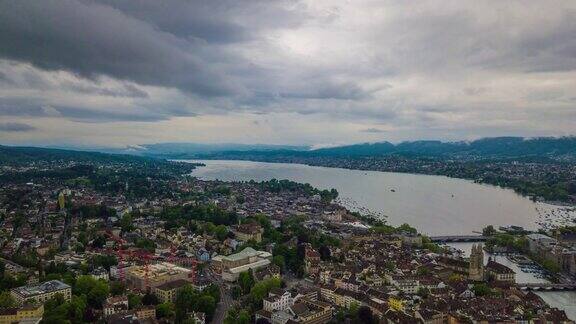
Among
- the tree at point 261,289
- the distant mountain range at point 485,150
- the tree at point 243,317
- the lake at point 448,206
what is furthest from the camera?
the distant mountain range at point 485,150

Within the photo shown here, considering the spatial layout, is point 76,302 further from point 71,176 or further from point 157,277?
point 71,176

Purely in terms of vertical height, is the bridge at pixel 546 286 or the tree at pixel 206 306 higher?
the tree at pixel 206 306

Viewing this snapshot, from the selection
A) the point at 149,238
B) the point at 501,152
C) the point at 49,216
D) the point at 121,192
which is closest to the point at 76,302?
the point at 149,238

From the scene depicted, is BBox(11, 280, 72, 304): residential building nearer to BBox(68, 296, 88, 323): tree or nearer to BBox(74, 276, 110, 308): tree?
BBox(74, 276, 110, 308): tree

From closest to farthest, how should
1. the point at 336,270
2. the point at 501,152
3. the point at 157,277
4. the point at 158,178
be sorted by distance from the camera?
1. the point at 157,277
2. the point at 336,270
3. the point at 158,178
4. the point at 501,152

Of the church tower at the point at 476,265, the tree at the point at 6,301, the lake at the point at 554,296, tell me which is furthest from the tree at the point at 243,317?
the lake at the point at 554,296

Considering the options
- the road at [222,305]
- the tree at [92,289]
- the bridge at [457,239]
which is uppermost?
the tree at [92,289]

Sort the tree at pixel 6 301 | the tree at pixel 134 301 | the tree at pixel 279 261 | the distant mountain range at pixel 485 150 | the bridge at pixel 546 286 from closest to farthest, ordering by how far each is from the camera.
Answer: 1. the tree at pixel 6 301
2. the tree at pixel 134 301
3. the bridge at pixel 546 286
4. the tree at pixel 279 261
5. the distant mountain range at pixel 485 150

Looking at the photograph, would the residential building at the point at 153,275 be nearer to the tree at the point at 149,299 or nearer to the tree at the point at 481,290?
the tree at the point at 149,299

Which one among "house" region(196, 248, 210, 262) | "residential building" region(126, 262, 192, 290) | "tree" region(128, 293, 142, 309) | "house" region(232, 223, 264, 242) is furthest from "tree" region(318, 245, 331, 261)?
"tree" region(128, 293, 142, 309)

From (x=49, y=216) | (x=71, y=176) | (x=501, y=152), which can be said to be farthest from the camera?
(x=501, y=152)

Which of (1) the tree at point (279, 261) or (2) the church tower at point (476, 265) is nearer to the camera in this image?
(2) the church tower at point (476, 265)
